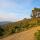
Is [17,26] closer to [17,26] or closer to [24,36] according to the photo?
[17,26]

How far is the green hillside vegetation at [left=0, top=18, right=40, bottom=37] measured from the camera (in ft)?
10.7

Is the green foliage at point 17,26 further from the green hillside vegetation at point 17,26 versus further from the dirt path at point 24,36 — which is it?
the dirt path at point 24,36

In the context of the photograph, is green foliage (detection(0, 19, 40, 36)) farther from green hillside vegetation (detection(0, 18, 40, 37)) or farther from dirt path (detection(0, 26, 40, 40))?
dirt path (detection(0, 26, 40, 40))

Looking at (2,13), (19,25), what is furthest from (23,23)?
(2,13)

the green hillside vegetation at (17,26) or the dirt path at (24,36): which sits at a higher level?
the green hillside vegetation at (17,26)

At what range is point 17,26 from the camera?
3.34 meters

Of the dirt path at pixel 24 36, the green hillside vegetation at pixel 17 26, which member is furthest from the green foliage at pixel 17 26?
the dirt path at pixel 24 36

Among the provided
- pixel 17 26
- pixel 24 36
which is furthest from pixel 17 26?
pixel 24 36

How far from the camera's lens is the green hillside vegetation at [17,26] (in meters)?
3.26

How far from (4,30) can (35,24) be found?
86 cm

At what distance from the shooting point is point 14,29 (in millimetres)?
3318

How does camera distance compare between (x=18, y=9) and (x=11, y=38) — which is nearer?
(x=11, y=38)

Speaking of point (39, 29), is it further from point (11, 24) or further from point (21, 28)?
point (11, 24)

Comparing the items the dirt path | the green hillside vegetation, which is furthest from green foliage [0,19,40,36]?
the dirt path
